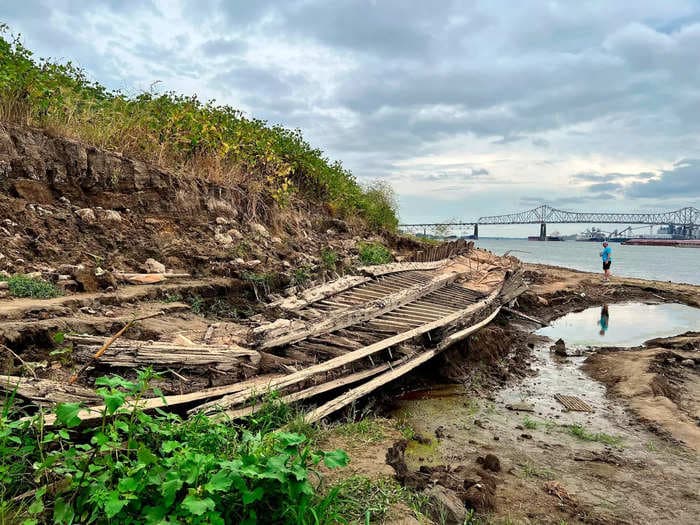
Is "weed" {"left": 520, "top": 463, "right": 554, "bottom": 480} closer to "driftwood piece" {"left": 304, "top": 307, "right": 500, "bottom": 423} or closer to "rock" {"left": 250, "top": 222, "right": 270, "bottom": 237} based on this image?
"driftwood piece" {"left": 304, "top": 307, "right": 500, "bottom": 423}

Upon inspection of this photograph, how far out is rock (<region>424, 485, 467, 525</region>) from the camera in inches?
134

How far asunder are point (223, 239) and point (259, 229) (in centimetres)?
134

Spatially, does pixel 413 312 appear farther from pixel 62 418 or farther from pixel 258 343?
pixel 62 418

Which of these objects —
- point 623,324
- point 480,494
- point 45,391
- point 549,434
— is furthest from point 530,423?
point 623,324

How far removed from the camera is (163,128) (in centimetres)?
941

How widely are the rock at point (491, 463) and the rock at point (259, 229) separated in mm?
6562

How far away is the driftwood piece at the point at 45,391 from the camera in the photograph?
10.1 feet

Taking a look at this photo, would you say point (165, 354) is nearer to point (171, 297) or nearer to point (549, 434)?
point (171, 297)

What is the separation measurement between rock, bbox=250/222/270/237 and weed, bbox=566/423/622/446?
6.63 metres

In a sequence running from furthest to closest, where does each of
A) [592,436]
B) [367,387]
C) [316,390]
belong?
1. [592,436]
2. [367,387]
3. [316,390]

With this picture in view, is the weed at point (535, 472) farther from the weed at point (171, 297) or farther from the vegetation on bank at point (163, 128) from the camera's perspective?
the vegetation on bank at point (163, 128)

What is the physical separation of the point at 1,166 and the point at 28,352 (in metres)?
3.84

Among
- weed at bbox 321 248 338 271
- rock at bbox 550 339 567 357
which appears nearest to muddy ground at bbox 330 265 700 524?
rock at bbox 550 339 567 357

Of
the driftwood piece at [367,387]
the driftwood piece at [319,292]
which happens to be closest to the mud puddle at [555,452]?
the driftwood piece at [367,387]
